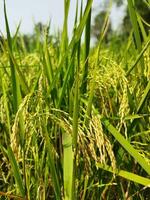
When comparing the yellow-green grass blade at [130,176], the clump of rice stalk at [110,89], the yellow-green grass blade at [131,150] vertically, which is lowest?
the yellow-green grass blade at [130,176]

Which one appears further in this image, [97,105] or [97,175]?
[97,105]

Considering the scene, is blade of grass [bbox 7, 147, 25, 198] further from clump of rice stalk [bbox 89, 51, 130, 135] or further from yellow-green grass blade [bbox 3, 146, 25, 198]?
clump of rice stalk [bbox 89, 51, 130, 135]

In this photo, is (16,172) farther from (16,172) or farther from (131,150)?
(131,150)

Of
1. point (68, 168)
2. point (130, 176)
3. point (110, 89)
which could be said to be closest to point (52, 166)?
point (68, 168)

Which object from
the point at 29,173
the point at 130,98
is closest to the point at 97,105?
the point at 130,98

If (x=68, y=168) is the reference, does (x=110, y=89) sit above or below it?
above

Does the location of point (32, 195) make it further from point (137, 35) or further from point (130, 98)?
point (137, 35)

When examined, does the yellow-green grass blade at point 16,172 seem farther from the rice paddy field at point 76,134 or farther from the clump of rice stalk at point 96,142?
the clump of rice stalk at point 96,142

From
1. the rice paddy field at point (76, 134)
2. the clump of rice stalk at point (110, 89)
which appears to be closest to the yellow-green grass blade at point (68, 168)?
Answer: the rice paddy field at point (76, 134)

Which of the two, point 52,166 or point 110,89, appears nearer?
point 52,166

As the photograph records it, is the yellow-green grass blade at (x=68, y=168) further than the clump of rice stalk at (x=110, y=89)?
No

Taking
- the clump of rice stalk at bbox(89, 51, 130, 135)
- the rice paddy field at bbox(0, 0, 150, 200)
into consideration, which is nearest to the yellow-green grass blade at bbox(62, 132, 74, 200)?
the rice paddy field at bbox(0, 0, 150, 200)
